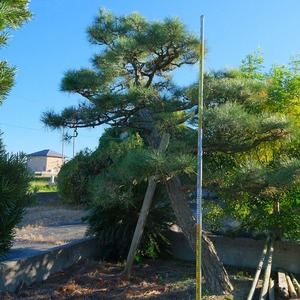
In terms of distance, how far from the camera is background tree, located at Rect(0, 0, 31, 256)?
8.37 feet

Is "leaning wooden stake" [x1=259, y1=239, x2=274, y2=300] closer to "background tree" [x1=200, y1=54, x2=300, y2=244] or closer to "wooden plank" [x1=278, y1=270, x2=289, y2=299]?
"wooden plank" [x1=278, y1=270, x2=289, y2=299]

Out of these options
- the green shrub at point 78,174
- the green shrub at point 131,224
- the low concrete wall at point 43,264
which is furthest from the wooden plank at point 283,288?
the green shrub at point 78,174

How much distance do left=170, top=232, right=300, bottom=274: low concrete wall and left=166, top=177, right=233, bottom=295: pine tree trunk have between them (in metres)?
1.58

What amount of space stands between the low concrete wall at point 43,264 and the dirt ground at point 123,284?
0.09 metres

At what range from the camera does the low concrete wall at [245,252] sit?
566 centimetres

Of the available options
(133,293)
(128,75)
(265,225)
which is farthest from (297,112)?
(133,293)

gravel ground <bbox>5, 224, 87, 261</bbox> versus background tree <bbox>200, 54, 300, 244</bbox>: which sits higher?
background tree <bbox>200, 54, 300, 244</bbox>

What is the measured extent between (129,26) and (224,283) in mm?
3591

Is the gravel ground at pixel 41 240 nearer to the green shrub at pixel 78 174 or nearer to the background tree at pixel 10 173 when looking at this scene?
the green shrub at pixel 78 174

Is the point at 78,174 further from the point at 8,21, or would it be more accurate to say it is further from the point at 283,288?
the point at 8,21

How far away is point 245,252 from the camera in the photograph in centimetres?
607

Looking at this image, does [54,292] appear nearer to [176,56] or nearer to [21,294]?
[21,294]

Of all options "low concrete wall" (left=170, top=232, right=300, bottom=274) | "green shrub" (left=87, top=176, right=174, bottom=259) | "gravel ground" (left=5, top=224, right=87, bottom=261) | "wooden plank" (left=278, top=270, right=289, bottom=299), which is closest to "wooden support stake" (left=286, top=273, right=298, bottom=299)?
"wooden plank" (left=278, top=270, right=289, bottom=299)

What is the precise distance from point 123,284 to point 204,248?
3.49 ft
